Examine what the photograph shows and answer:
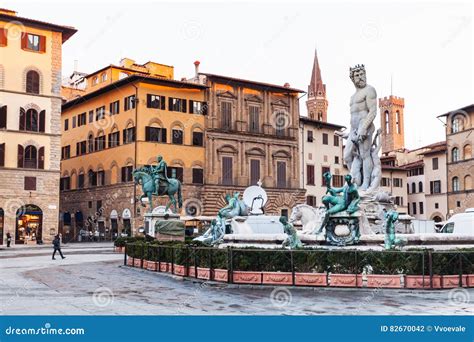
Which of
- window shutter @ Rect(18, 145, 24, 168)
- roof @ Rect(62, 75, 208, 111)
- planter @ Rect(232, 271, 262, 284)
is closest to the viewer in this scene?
planter @ Rect(232, 271, 262, 284)

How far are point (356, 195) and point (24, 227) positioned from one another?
33.0m

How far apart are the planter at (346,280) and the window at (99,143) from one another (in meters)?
42.7

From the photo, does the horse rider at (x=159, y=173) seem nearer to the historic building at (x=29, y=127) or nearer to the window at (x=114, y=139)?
the historic building at (x=29, y=127)

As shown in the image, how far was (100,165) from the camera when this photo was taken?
5353 cm

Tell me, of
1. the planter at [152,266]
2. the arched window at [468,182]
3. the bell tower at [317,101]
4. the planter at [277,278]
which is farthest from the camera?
the bell tower at [317,101]

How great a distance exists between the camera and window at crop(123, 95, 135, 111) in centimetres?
4966

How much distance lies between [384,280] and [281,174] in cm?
4460

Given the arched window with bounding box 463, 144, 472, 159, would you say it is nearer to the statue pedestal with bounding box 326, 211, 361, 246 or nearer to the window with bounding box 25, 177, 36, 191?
the window with bounding box 25, 177, 36, 191

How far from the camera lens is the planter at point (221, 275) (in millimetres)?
14289

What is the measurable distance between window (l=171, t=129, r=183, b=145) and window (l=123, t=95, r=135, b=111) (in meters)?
4.02

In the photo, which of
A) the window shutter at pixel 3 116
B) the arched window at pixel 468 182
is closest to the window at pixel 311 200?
the arched window at pixel 468 182

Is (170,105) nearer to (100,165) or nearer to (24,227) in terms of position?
(100,165)

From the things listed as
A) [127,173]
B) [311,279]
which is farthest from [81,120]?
[311,279]

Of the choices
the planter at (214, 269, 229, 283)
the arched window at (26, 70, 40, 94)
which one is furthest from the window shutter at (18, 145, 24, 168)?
the planter at (214, 269, 229, 283)
